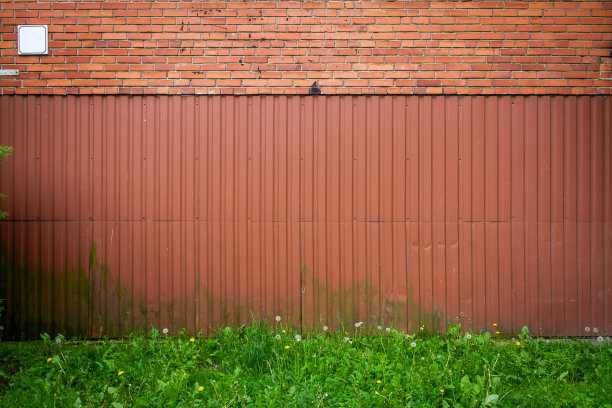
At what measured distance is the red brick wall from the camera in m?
5.23

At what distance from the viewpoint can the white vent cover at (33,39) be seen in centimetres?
519

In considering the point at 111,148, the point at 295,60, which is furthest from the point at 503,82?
the point at 111,148

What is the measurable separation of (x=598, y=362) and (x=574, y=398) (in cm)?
87

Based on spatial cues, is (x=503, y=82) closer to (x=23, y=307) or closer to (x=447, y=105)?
(x=447, y=105)

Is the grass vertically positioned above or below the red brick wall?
below

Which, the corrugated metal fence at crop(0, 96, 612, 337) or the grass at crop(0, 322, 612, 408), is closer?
the grass at crop(0, 322, 612, 408)

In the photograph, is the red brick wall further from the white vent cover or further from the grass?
the grass

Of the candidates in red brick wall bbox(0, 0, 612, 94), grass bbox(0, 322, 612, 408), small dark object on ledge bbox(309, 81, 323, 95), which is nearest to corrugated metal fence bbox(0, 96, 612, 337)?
small dark object on ledge bbox(309, 81, 323, 95)

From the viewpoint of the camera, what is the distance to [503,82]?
17.3 ft

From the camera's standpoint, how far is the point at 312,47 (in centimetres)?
525

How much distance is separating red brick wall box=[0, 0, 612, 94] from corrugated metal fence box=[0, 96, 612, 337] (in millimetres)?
192

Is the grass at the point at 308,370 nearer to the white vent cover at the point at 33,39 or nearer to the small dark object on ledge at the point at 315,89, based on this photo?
the small dark object on ledge at the point at 315,89

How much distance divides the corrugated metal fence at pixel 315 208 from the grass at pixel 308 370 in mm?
372

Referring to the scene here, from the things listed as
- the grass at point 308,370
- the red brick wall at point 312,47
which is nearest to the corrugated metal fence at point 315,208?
the red brick wall at point 312,47
